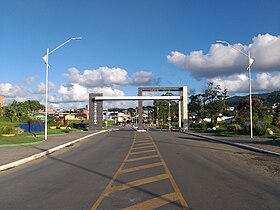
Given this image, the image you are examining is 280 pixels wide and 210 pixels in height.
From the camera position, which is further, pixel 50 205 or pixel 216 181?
pixel 216 181

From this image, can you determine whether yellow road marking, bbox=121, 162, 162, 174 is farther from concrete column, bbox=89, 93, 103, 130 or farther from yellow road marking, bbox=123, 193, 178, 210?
concrete column, bbox=89, 93, 103, 130

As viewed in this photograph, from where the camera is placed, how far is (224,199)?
25.2ft

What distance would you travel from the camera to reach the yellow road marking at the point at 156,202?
696 cm

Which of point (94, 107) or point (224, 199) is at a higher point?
point (94, 107)

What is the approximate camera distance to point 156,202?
7359 mm

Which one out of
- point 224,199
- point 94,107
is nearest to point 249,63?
point 224,199

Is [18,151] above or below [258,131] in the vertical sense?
below

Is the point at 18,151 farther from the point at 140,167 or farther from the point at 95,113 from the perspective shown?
the point at 95,113

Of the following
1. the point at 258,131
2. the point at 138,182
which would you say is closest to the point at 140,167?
the point at 138,182

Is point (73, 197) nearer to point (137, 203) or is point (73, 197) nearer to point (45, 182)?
point (137, 203)

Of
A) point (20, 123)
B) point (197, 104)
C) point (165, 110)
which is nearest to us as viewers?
point (20, 123)

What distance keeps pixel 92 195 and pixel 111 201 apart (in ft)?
2.76

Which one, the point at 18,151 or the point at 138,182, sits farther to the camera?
the point at 18,151

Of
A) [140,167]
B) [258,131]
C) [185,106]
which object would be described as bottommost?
[140,167]
